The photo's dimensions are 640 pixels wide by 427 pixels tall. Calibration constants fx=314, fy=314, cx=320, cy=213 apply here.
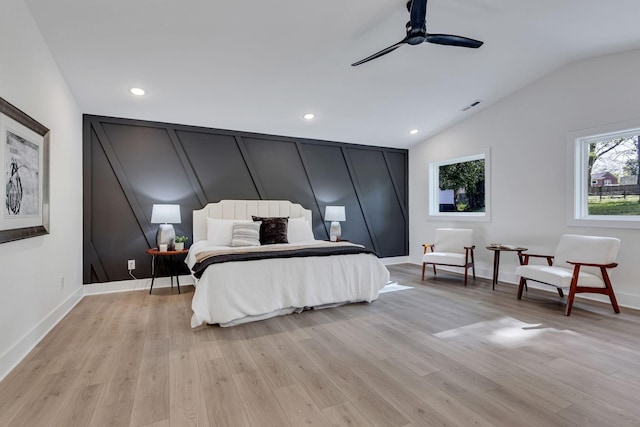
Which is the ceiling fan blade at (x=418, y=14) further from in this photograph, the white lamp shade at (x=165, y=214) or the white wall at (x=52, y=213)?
the white lamp shade at (x=165, y=214)

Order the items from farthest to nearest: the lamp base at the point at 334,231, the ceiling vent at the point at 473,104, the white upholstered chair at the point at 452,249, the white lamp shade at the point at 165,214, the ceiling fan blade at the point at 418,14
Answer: the lamp base at the point at 334,231 < the ceiling vent at the point at 473,104 < the white upholstered chair at the point at 452,249 < the white lamp shade at the point at 165,214 < the ceiling fan blade at the point at 418,14

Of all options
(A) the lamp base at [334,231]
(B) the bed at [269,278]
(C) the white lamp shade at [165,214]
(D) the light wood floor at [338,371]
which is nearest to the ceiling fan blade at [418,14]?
(B) the bed at [269,278]

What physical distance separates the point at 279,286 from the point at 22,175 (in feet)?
7.63

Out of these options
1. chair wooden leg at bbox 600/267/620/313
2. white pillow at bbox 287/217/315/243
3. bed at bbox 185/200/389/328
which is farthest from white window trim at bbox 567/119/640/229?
white pillow at bbox 287/217/315/243

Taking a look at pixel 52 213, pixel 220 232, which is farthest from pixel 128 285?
pixel 52 213

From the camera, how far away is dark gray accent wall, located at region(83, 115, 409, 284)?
4.34 m

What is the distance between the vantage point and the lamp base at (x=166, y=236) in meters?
4.29

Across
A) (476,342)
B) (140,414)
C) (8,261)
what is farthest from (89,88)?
(476,342)

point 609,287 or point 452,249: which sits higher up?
point 452,249

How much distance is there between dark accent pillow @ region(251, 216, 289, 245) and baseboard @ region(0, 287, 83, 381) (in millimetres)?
2301

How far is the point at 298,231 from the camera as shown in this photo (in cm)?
492

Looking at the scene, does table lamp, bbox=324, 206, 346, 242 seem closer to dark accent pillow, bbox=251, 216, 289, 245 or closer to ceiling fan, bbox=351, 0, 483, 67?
dark accent pillow, bbox=251, 216, 289, 245

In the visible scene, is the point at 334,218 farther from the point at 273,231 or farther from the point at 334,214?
the point at 273,231

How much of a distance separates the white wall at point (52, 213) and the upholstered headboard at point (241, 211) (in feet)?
4.87
